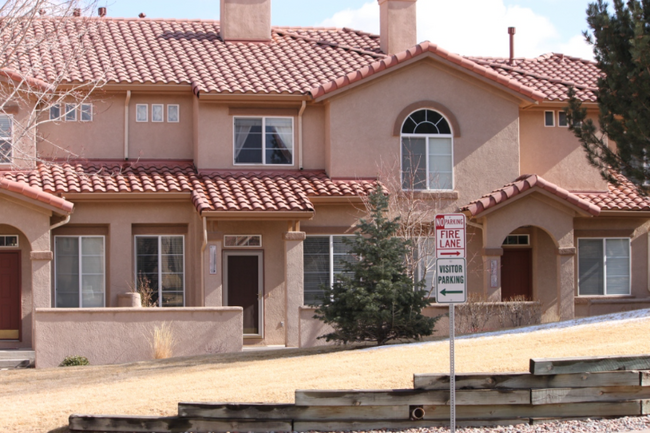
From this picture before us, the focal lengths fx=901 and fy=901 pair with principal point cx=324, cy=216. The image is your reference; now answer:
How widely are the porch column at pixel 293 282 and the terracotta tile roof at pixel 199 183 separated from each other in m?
0.81

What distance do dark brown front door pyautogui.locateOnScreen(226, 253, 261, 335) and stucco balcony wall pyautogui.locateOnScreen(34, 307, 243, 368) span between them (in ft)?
9.38

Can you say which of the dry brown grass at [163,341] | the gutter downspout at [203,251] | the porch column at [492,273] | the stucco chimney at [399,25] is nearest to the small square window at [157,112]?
the gutter downspout at [203,251]

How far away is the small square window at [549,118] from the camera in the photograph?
25344 millimetres

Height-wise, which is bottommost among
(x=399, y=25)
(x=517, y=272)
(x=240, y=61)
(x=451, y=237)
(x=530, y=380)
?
(x=530, y=380)

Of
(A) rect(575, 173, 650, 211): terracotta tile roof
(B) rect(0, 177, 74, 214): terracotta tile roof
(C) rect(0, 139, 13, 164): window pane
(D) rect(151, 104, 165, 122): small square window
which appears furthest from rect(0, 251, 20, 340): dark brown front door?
(A) rect(575, 173, 650, 211): terracotta tile roof

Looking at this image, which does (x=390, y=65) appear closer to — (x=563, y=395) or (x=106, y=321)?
(x=106, y=321)

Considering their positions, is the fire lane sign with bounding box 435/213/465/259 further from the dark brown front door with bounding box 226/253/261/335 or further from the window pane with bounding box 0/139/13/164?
the dark brown front door with bounding box 226/253/261/335

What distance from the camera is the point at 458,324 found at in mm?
20656

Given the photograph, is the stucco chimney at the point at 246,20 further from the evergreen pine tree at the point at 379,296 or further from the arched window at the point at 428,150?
the evergreen pine tree at the point at 379,296

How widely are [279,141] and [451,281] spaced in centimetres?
1408

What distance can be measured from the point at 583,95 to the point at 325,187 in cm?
776

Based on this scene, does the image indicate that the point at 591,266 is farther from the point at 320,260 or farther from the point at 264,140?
the point at 264,140

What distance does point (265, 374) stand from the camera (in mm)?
14148

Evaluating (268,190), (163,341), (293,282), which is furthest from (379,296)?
(268,190)
